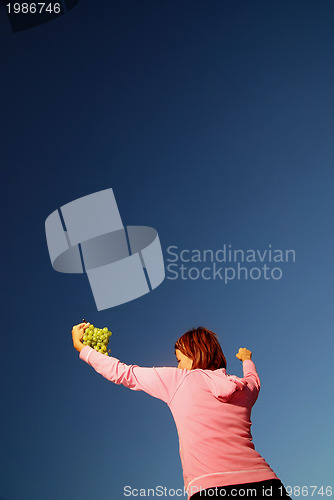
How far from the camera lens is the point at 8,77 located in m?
2.39

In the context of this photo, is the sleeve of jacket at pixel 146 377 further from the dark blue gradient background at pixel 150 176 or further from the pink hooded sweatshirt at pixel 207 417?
the dark blue gradient background at pixel 150 176

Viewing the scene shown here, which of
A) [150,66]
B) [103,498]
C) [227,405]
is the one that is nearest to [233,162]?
[150,66]

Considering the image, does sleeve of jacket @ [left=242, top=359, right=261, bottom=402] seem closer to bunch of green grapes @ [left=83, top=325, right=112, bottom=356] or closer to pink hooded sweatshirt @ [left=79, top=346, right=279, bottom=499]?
pink hooded sweatshirt @ [left=79, top=346, right=279, bottom=499]

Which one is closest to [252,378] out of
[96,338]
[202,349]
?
[202,349]

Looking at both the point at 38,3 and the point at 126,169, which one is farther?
the point at 38,3

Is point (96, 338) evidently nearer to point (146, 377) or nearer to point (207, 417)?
point (146, 377)

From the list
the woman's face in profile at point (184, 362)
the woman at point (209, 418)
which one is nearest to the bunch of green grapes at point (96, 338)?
the woman at point (209, 418)

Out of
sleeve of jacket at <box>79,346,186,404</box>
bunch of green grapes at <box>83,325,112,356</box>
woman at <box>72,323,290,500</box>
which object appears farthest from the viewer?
bunch of green grapes at <box>83,325,112,356</box>

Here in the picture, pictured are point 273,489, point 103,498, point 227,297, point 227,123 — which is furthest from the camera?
point 227,123

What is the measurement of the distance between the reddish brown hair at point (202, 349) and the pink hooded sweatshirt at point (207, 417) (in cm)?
4

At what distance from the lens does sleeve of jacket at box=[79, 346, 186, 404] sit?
1.23 metres

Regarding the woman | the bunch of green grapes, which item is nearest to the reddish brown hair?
the woman

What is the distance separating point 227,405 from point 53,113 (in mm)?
1699

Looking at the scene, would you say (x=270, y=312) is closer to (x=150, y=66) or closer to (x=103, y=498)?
(x=103, y=498)
